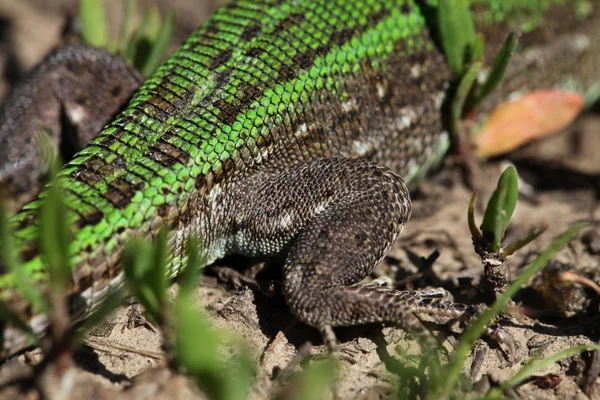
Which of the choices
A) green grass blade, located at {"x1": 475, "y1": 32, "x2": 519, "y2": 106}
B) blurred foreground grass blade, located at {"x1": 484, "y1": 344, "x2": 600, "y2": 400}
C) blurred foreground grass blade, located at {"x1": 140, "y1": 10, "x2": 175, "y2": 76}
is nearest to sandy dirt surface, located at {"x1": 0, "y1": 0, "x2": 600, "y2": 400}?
blurred foreground grass blade, located at {"x1": 484, "y1": 344, "x2": 600, "y2": 400}

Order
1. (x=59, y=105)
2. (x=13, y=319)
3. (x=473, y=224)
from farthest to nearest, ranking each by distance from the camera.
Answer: (x=59, y=105), (x=473, y=224), (x=13, y=319)

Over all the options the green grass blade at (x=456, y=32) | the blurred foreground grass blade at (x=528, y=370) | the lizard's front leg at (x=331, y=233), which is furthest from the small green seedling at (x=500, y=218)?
the green grass blade at (x=456, y=32)

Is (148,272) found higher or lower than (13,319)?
higher

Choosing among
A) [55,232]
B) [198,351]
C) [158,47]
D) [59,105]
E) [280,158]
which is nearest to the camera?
[198,351]

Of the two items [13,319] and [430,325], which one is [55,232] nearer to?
[13,319]

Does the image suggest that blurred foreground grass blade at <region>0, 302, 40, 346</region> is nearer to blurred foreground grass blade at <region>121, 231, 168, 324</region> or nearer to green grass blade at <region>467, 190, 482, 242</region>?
blurred foreground grass blade at <region>121, 231, 168, 324</region>

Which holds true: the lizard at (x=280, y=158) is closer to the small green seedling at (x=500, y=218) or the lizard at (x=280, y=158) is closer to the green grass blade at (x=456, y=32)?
the green grass blade at (x=456, y=32)

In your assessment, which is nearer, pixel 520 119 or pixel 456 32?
pixel 456 32

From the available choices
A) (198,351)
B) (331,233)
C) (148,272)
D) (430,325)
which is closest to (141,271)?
(148,272)
